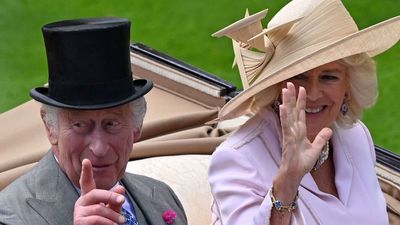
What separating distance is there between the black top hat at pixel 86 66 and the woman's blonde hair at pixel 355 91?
Result: 19.3 inches

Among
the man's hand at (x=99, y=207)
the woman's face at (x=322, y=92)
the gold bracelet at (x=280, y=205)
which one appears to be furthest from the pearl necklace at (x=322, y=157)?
the man's hand at (x=99, y=207)

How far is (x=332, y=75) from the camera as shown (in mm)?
3607

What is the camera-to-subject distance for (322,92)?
3.59 m

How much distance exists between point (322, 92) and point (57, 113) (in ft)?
2.79

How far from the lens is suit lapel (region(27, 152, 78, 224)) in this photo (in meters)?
3.22

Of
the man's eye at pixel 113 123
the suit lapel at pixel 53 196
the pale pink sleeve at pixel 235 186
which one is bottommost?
the pale pink sleeve at pixel 235 186

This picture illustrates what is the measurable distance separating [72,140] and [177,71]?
6.07ft

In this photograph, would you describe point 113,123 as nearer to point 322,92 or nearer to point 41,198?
point 41,198

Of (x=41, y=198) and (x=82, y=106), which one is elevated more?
(x=82, y=106)

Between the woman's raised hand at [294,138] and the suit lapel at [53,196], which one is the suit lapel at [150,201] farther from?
the woman's raised hand at [294,138]

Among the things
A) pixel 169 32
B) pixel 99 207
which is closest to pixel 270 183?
pixel 99 207

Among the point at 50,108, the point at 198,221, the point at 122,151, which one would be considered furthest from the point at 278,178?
the point at 198,221

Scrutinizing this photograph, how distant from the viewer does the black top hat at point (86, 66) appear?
3176 mm

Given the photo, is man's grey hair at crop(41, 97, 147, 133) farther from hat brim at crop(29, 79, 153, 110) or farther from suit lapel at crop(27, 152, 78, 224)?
suit lapel at crop(27, 152, 78, 224)
